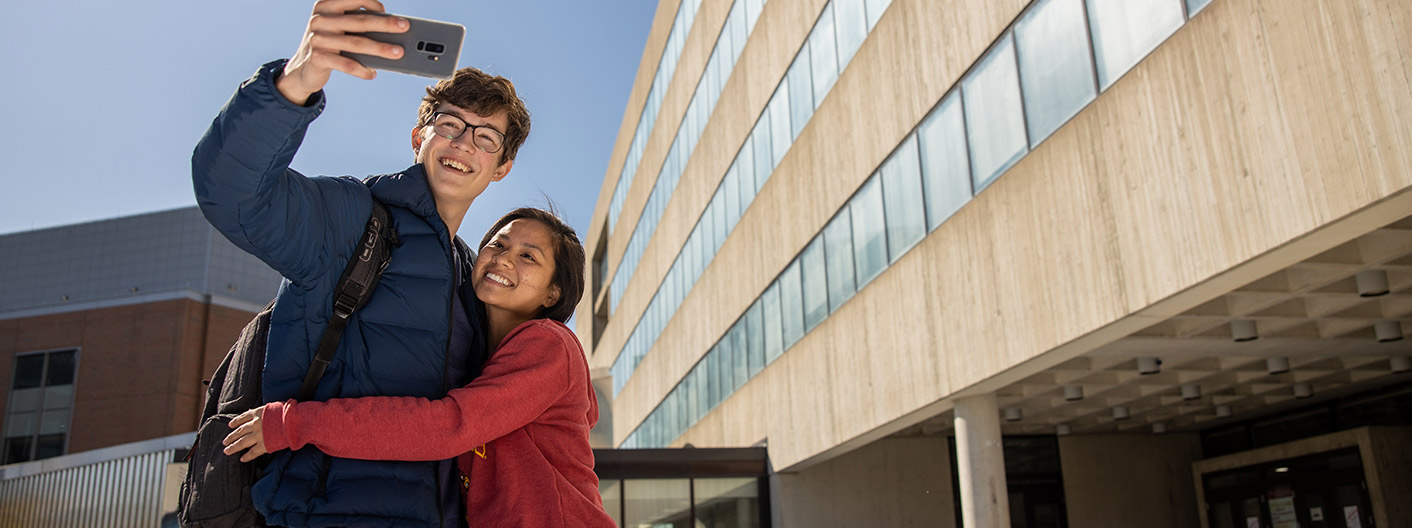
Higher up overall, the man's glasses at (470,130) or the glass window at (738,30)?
the glass window at (738,30)

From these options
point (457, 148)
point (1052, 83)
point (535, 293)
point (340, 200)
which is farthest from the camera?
point (1052, 83)

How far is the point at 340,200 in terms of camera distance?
2668mm

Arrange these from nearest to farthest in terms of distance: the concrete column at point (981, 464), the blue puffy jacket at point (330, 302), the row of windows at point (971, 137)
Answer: the blue puffy jacket at point (330, 302) → the row of windows at point (971, 137) → the concrete column at point (981, 464)

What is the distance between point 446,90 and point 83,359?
50.7 metres

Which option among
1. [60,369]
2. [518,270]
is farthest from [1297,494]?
[60,369]

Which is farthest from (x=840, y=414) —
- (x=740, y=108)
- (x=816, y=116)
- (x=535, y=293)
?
(x=535, y=293)

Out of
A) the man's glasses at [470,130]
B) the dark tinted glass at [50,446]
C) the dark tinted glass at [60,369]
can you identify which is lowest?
the man's glasses at [470,130]

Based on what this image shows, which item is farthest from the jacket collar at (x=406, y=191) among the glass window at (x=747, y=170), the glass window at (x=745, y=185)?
the glass window at (x=745, y=185)

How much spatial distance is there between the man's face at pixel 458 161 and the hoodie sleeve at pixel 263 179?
44cm

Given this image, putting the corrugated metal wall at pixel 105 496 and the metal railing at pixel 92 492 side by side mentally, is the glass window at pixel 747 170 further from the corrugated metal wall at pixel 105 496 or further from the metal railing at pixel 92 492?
the corrugated metal wall at pixel 105 496

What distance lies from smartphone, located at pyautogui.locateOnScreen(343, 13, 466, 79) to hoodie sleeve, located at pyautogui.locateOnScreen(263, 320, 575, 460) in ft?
2.88

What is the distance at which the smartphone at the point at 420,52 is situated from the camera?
2.24 meters

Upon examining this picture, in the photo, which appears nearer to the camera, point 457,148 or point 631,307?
point 457,148

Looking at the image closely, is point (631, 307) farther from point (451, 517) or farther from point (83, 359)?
point (451, 517)
